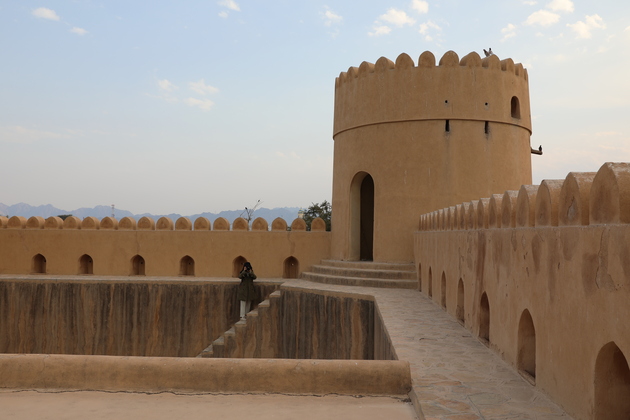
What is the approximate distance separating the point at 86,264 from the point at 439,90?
10091 mm

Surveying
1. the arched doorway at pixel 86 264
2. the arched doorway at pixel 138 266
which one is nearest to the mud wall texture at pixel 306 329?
the arched doorway at pixel 138 266

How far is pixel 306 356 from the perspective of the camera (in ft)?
32.8

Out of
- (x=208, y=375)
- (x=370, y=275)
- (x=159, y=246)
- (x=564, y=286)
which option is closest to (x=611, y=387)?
(x=564, y=286)

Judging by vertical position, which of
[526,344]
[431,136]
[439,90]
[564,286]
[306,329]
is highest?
[439,90]

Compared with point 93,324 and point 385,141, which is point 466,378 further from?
point 93,324

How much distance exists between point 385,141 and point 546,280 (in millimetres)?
8152

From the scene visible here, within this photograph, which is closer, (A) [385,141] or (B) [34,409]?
(B) [34,409]

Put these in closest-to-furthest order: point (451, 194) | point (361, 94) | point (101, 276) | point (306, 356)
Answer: point (306, 356) → point (451, 194) → point (361, 94) → point (101, 276)

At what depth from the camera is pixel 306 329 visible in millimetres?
10203

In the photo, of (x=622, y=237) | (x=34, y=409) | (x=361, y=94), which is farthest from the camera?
(x=361, y=94)

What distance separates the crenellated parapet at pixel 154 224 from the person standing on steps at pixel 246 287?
2037 millimetres

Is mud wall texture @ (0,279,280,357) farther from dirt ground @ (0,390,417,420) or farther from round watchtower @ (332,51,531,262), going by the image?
dirt ground @ (0,390,417,420)

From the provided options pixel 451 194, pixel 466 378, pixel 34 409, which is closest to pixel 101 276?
pixel 451 194

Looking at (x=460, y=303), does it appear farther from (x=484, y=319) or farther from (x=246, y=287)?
(x=246, y=287)
